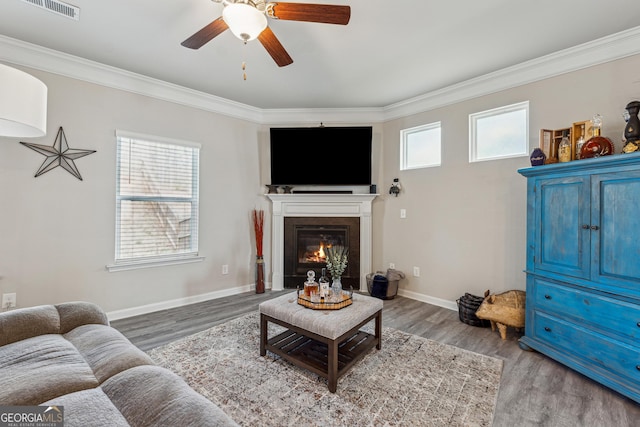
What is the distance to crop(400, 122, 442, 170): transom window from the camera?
374cm

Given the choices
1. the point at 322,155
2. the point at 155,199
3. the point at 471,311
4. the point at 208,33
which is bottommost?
the point at 471,311

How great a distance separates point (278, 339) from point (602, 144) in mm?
2981

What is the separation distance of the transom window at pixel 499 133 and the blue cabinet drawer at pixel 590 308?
1.44 m

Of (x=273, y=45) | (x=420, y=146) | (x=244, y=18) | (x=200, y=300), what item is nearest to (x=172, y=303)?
(x=200, y=300)

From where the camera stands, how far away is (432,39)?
97.3 inches

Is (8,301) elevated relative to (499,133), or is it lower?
lower

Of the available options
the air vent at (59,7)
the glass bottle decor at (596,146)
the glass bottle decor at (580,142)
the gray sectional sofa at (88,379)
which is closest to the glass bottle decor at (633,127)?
the glass bottle decor at (596,146)

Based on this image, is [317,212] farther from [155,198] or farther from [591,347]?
[591,347]

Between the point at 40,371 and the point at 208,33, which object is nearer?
the point at 40,371

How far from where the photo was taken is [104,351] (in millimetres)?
1396

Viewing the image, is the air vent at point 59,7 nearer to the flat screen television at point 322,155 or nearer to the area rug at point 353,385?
the flat screen television at point 322,155

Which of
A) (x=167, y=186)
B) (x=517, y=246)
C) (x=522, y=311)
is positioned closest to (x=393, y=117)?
(x=517, y=246)

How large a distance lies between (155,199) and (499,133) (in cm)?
411

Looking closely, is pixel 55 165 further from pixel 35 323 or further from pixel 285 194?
pixel 285 194
